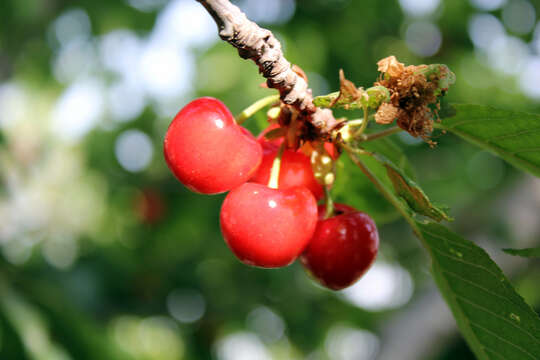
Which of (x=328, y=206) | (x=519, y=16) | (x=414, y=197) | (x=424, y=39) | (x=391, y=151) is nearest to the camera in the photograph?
(x=414, y=197)

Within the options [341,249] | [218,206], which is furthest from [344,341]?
[341,249]

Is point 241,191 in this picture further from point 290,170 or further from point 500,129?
point 500,129

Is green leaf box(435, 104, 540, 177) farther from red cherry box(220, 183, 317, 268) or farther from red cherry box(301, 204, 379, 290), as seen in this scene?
red cherry box(220, 183, 317, 268)

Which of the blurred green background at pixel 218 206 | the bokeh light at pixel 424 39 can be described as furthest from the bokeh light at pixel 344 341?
the bokeh light at pixel 424 39

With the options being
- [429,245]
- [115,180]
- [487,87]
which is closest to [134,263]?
[115,180]

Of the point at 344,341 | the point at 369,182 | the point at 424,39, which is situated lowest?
the point at 344,341

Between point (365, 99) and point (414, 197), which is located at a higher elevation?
point (365, 99)

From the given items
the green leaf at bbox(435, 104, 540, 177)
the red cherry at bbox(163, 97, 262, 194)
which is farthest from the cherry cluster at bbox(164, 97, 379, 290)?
the green leaf at bbox(435, 104, 540, 177)

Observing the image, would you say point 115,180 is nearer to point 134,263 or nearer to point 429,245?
point 134,263
